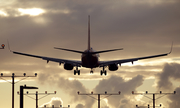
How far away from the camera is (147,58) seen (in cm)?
9288

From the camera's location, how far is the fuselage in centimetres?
8246

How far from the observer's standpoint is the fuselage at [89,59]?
3246 inches

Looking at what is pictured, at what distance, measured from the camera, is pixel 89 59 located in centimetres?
8288

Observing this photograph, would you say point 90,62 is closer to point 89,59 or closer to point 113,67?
point 89,59

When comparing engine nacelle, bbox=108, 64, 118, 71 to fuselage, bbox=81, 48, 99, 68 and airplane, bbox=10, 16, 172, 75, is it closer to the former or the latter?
airplane, bbox=10, 16, 172, 75

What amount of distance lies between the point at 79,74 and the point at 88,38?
8158 mm

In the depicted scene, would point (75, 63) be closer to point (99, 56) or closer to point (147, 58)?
point (99, 56)

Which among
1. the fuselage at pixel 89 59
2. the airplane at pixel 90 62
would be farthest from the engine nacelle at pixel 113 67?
the fuselage at pixel 89 59

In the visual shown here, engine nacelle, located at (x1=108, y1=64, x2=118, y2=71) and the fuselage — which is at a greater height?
the fuselage

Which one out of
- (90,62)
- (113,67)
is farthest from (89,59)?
(113,67)

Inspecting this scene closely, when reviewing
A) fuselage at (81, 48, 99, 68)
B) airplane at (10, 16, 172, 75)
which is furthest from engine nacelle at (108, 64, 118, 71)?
fuselage at (81, 48, 99, 68)

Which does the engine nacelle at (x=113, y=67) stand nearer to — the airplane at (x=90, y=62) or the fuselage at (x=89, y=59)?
the airplane at (x=90, y=62)

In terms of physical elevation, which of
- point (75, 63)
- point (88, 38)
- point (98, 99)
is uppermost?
point (88, 38)

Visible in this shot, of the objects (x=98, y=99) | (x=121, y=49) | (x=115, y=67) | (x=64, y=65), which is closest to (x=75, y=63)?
(x=64, y=65)
